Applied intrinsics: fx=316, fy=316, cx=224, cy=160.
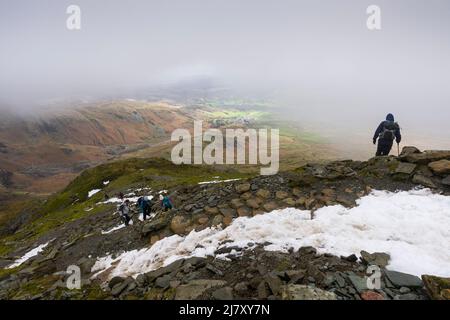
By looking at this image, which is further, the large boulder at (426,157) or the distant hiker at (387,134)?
the distant hiker at (387,134)

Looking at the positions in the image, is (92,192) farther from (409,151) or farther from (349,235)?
(349,235)

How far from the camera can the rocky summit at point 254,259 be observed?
11305 millimetres

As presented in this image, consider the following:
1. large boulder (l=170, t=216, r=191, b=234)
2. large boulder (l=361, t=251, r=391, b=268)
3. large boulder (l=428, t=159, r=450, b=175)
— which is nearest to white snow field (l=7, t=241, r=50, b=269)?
large boulder (l=170, t=216, r=191, b=234)

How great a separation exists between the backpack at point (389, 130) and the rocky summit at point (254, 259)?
135 centimetres

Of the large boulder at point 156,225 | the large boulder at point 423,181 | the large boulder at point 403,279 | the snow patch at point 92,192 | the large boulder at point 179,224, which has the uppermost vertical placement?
the large boulder at point 423,181

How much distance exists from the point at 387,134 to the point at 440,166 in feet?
15.6

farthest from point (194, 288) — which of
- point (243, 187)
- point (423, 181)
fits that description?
point (423, 181)

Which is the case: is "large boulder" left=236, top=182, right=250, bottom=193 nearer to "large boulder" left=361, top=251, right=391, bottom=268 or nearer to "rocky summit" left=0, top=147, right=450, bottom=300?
"rocky summit" left=0, top=147, right=450, bottom=300

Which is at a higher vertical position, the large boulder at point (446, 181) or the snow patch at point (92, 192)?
the large boulder at point (446, 181)

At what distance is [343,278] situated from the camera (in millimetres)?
11523

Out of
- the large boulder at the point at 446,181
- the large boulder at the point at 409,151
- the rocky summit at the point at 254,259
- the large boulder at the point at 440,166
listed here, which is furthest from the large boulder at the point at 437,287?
the large boulder at the point at 409,151

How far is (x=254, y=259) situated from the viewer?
13.8m

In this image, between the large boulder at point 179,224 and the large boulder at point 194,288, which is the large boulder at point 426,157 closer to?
the large boulder at point 179,224
